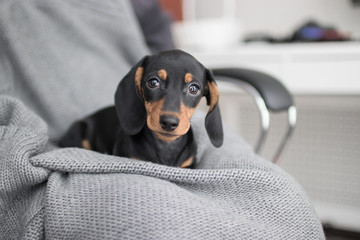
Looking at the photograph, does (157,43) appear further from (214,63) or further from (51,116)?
(51,116)

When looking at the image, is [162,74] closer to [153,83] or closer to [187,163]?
[153,83]

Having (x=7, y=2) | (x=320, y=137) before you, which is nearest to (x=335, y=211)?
(x=320, y=137)

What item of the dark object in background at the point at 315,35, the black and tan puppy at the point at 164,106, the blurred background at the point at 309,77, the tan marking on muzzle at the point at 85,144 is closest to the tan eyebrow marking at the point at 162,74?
the black and tan puppy at the point at 164,106

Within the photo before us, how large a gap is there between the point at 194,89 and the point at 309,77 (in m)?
0.88

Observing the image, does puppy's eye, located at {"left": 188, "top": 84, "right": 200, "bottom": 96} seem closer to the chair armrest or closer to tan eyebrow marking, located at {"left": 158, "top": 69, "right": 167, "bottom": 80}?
tan eyebrow marking, located at {"left": 158, "top": 69, "right": 167, "bottom": 80}

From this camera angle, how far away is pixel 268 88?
950mm

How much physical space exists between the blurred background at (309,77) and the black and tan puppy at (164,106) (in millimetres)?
794

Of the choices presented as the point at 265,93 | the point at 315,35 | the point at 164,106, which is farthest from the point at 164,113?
the point at 315,35

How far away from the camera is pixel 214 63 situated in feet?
5.40

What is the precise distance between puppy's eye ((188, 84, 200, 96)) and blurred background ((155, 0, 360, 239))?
0.83m

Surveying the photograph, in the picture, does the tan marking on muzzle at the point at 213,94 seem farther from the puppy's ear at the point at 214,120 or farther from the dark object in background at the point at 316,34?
the dark object in background at the point at 316,34

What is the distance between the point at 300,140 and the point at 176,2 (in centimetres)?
120

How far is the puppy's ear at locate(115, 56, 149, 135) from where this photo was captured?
2.59ft

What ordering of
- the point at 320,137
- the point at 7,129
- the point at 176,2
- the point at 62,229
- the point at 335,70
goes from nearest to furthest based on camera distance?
the point at 62,229
the point at 7,129
the point at 335,70
the point at 320,137
the point at 176,2
